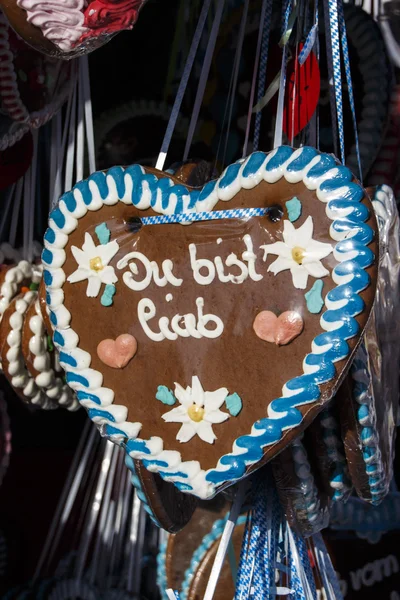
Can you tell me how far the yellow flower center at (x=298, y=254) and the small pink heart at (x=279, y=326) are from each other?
0.04 m

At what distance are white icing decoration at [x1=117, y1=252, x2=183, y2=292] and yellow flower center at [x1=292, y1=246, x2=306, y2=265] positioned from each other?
0.11 m

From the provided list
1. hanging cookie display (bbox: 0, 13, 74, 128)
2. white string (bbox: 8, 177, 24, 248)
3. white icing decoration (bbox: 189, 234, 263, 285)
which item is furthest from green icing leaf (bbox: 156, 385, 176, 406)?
white string (bbox: 8, 177, 24, 248)

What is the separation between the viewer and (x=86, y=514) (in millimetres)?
1472

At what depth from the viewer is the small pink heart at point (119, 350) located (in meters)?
0.71

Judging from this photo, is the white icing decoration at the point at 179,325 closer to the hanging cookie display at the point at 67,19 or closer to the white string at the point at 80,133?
the hanging cookie display at the point at 67,19

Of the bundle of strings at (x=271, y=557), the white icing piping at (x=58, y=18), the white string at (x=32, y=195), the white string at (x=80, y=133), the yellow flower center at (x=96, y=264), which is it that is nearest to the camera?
the white icing piping at (x=58, y=18)

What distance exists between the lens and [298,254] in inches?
24.7

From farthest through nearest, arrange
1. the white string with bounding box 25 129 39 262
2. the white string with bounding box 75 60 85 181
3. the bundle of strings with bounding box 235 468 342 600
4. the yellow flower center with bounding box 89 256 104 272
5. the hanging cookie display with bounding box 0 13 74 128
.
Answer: the white string with bounding box 25 129 39 262
the white string with bounding box 75 60 85 181
the hanging cookie display with bounding box 0 13 74 128
the bundle of strings with bounding box 235 468 342 600
the yellow flower center with bounding box 89 256 104 272

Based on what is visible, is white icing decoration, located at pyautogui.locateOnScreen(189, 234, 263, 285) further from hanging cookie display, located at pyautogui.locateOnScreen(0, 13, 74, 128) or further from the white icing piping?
hanging cookie display, located at pyautogui.locateOnScreen(0, 13, 74, 128)

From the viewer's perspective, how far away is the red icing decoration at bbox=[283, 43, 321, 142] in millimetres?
782

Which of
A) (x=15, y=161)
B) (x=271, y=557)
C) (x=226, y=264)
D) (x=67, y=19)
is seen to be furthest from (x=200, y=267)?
(x=15, y=161)

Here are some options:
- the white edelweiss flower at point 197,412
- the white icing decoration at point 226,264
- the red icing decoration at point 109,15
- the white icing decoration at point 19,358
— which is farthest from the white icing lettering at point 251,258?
the white icing decoration at point 19,358

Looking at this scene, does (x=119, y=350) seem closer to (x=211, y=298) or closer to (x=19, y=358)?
(x=211, y=298)

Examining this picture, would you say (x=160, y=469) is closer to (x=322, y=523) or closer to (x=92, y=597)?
(x=322, y=523)
